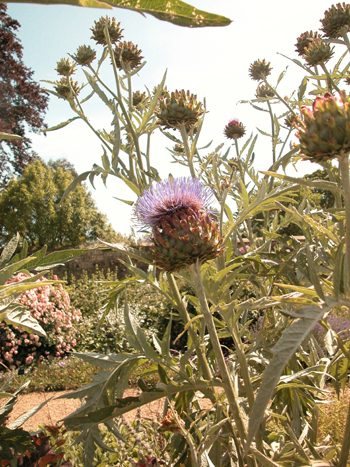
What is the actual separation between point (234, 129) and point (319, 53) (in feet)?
3.64

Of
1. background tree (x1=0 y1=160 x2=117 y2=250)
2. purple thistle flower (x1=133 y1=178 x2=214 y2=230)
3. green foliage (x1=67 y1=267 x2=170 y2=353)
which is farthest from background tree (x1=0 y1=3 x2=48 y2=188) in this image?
purple thistle flower (x1=133 y1=178 x2=214 y2=230)

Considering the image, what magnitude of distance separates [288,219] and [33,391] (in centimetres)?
395

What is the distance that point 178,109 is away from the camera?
1536 mm

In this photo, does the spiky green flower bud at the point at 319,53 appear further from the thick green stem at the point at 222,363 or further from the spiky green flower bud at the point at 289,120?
the thick green stem at the point at 222,363

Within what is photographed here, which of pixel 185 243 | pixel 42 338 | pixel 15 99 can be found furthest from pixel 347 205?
pixel 15 99

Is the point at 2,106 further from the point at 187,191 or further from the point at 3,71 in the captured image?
the point at 187,191

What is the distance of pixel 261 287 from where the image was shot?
60.6 inches

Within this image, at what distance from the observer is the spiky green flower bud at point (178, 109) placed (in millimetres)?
1537

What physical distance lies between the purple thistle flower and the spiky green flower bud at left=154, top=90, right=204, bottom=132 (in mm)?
418

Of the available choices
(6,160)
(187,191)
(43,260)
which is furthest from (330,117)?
(6,160)

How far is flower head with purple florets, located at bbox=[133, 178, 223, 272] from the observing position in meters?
1.08

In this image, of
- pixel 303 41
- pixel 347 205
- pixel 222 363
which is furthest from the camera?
pixel 303 41

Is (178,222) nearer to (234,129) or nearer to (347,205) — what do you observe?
(347,205)

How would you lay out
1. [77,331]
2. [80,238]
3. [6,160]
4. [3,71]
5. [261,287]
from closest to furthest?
1. [261,287]
2. [77,331]
3. [3,71]
4. [6,160]
5. [80,238]
